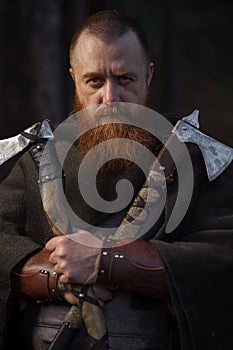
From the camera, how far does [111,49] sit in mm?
3717

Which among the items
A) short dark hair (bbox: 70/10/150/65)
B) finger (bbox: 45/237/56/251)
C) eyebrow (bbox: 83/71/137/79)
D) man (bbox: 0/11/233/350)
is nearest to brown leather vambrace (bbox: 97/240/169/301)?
man (bbox: 0/11/233/350)

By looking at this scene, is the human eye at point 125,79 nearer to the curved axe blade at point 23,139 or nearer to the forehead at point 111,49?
the forehead at point 111,49

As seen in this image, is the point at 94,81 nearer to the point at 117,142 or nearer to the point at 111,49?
the point at 111,49

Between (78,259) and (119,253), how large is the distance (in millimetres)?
177

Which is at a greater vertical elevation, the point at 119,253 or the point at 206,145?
the point at 206,145

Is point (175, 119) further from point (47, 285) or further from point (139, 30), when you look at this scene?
point (47, 285)

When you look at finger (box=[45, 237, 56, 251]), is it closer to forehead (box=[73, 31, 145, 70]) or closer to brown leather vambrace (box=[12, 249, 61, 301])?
brown leather vambrace (box=[12, 249, 61, 301])

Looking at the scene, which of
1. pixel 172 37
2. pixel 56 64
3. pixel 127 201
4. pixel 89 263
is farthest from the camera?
pixel 172 37

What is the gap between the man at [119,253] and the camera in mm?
3471

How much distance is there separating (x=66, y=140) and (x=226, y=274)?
1031 millimetres

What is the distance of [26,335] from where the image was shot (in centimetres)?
380

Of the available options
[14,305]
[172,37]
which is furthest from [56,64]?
[14,305]

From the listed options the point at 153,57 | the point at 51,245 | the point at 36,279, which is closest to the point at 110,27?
the point at 51,245

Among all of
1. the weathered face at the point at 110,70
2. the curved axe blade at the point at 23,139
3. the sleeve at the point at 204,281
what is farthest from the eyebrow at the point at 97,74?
the sleeve at the point at 204,281
